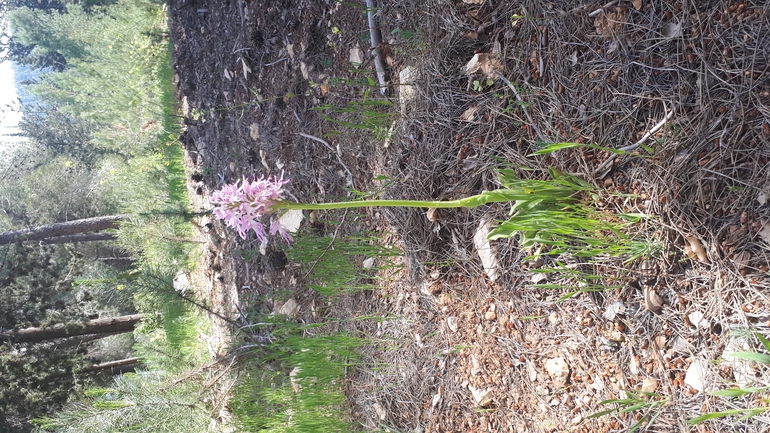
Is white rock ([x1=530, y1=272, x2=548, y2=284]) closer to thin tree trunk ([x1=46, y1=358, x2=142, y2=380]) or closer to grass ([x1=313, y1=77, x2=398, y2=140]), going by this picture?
grass ([x1=313, y1=77, x2=398, y2=140])

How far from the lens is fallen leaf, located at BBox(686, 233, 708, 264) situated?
1354 millimetres

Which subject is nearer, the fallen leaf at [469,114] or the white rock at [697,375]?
the white rock at [697,375]

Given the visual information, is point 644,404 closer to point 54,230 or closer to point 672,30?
point 672,30

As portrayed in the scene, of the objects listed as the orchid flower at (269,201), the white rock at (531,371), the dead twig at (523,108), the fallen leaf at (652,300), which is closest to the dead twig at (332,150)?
the dead twig at (523,108)

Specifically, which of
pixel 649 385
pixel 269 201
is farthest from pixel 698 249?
pixel 269 201

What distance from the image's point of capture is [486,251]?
199 centimetres

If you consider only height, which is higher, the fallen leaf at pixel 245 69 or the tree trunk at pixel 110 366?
the fallen leaf at pixel 245 69

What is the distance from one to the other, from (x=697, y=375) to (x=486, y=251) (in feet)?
2.74

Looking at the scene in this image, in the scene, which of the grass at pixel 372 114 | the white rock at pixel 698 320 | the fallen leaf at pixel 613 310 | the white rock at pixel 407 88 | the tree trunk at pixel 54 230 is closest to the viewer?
the white rock at pixel 698 320

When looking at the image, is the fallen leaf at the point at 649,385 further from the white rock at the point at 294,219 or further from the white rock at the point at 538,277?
the white rock at the point at 294,219

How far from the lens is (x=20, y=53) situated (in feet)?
62.4

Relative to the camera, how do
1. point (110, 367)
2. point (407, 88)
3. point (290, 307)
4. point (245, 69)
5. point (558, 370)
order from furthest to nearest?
point (110, 367) → point (245, 69) → point (290, 307) → point (407, 88) → point (558, 370)

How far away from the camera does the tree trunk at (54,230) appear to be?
707 cm

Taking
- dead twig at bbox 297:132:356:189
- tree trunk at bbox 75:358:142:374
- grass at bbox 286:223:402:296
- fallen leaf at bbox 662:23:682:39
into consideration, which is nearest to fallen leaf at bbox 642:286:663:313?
fallen leaf at bbox 662:23:682:39
